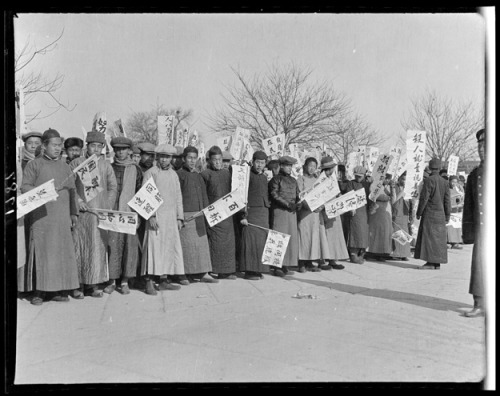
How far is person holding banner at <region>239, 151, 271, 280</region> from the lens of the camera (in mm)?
7938

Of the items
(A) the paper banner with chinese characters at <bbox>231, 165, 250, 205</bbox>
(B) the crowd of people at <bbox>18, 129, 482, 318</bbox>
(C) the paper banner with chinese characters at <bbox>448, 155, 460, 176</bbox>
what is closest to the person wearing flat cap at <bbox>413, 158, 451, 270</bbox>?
(B) the crowd of people at <bbox>18, 129, 482, 318</bbox>

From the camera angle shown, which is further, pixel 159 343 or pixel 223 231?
pixel 223 231

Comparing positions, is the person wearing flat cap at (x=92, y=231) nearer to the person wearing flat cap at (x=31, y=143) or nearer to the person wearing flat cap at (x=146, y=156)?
the person wearing flat cap at (x=31, y=143)

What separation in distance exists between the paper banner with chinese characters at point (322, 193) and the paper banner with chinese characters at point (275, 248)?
28.3 inches

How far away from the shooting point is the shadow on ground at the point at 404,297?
20.2 feet

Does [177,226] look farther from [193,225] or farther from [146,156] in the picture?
[146,156]

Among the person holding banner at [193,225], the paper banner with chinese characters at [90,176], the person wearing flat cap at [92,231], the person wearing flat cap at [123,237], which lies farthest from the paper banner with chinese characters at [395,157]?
the paper banner with chinese characters at [90,176]

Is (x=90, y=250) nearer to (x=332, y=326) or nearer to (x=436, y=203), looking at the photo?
(x=332, y=326)

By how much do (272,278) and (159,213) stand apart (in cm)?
196

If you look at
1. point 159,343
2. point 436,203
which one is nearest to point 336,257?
point 436,203

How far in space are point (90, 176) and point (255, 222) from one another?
2.56m

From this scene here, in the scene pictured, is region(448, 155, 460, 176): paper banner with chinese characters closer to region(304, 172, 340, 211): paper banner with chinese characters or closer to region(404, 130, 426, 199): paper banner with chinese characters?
region(404, 130, 426, 199): paper banner with chinese characters

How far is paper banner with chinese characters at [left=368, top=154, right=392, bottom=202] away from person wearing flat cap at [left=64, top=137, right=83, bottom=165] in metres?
4.86

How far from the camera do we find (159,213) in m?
7.00
